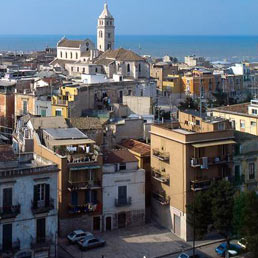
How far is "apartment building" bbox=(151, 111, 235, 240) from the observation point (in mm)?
26156

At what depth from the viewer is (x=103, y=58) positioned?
61781 mm

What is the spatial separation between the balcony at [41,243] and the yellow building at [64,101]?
15448 millimetres

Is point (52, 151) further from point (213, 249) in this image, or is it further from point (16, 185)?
point (213, 249)

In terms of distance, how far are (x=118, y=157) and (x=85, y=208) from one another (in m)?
2.96

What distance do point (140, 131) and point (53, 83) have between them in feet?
44.7

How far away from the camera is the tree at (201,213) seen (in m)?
24.7

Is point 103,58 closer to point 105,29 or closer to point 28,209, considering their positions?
point 105,29

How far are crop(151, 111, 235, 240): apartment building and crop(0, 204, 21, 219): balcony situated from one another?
8041mm

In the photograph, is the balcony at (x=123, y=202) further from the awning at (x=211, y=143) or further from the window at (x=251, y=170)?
the window at (x=251, y=170)

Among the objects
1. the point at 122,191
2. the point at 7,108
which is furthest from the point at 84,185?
the point at 7,108

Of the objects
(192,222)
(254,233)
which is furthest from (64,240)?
(254,233)

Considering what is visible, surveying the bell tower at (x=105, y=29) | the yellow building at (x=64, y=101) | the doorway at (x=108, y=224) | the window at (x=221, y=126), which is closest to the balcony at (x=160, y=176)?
the doorway at (x=108, y=224)

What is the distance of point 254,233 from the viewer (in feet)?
74.2

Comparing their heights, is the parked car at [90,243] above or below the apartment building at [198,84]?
below
